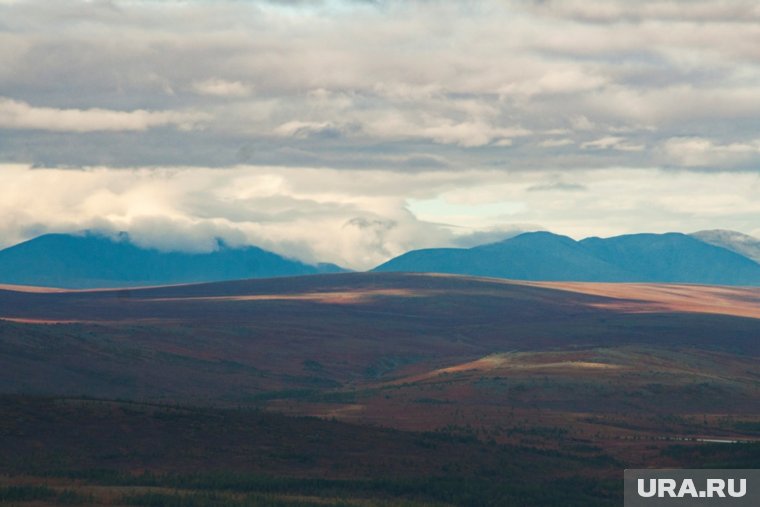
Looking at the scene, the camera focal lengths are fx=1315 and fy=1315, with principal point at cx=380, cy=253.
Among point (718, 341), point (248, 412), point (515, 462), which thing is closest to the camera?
point (515, 462)

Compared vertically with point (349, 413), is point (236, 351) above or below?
above

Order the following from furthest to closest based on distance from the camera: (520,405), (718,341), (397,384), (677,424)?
(718,341) < (397,384) < (520,405) < (677,424)

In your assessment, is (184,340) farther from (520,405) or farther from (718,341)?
(718,341)

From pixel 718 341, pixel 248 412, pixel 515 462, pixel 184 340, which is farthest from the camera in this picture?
pixel 718 341

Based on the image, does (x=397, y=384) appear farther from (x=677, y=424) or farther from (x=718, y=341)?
(x=718, y=341)

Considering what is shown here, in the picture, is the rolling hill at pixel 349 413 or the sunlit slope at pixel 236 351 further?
the sunlit slope at pixel 236 351

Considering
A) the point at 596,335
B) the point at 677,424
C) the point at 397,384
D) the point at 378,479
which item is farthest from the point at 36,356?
the point at 596,335

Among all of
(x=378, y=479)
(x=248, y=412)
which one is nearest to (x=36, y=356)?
(x=248, y=412)

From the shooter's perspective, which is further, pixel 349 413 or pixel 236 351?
pixel 236 351

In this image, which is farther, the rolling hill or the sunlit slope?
the sunlit slope

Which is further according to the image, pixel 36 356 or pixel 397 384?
pixel 397 384
